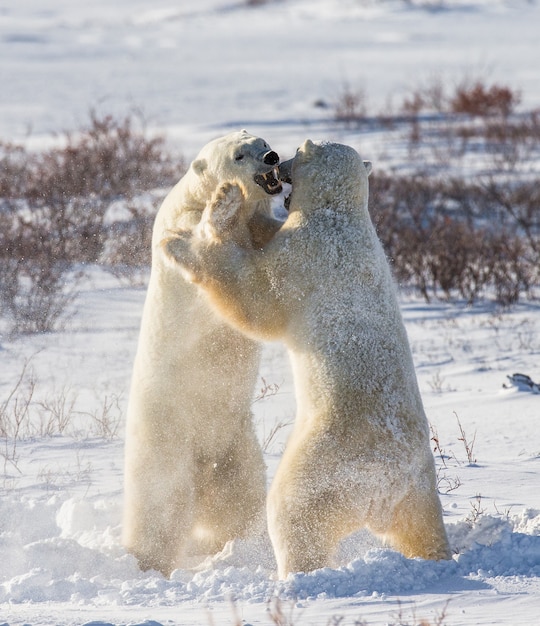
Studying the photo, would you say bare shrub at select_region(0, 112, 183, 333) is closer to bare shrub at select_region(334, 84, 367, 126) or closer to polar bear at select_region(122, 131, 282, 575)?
polar bear at select_region(122, 131, 282, 575)

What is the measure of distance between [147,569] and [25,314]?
3631 mm

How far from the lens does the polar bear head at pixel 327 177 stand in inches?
117

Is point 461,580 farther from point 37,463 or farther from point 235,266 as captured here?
point 37,463

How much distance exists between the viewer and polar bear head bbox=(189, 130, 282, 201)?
Answer: 312 centimetres

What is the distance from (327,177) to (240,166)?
1.10 ft

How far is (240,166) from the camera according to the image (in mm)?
3174

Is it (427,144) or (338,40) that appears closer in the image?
(427,144)

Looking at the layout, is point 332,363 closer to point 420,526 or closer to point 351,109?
point 420,526

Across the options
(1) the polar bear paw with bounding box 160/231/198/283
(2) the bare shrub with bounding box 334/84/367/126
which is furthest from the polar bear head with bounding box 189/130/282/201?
(2) the bare shrub with bounding box 334/84/367/126

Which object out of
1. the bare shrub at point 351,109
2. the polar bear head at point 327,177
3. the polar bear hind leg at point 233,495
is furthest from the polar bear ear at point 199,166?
the bare shrub at point 351,109

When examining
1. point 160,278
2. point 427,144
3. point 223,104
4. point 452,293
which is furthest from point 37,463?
point 223,104

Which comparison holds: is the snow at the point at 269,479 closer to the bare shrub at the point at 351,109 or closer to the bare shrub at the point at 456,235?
the bare shrub at the point at 456,235

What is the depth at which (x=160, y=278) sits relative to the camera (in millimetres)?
3176

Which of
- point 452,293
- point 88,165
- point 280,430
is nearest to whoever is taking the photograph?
point 280,430
